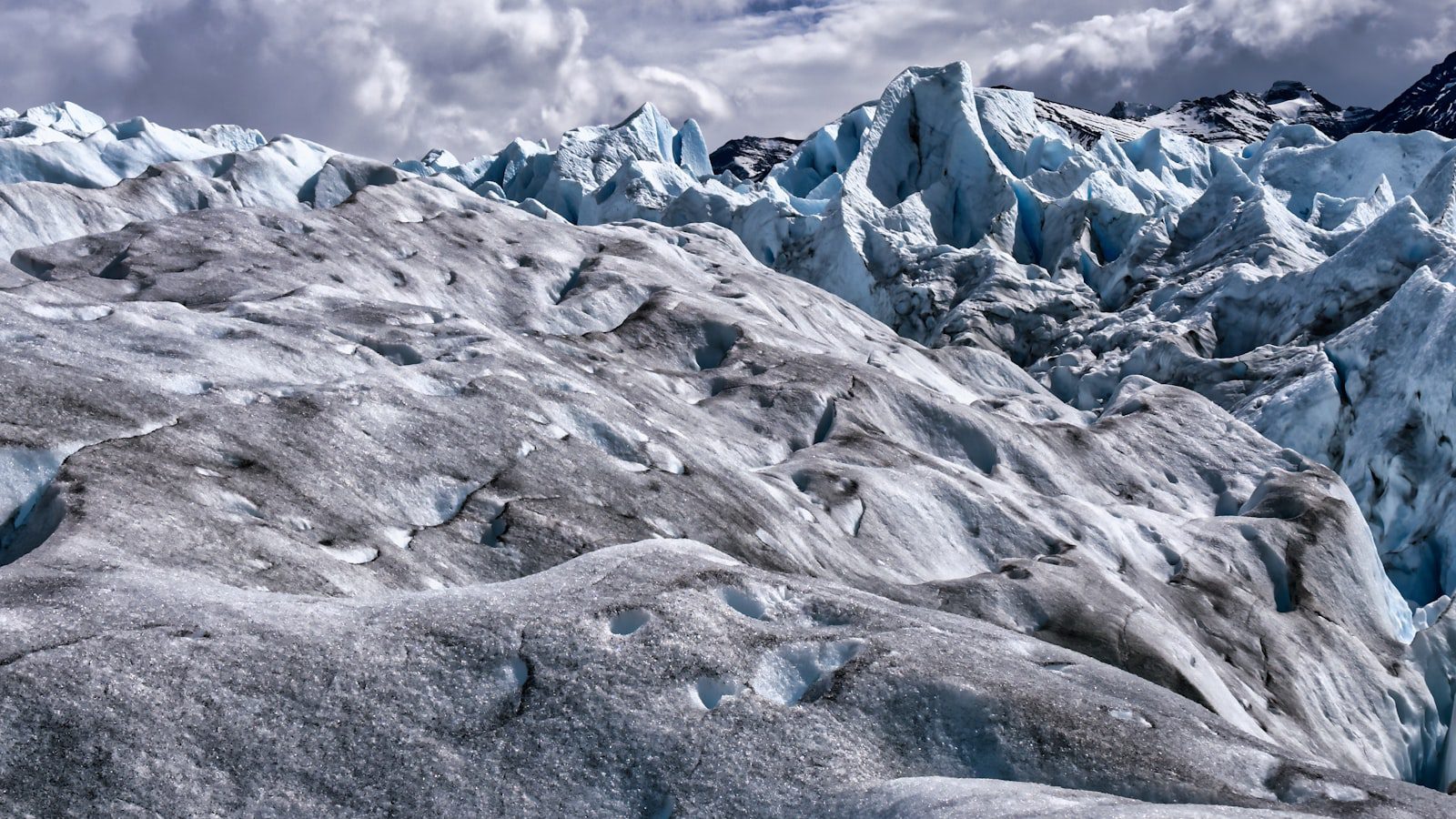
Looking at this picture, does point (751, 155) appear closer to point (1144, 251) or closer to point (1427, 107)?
point (1427, 107)

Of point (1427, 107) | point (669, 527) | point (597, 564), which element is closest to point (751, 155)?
point (1427, 107)

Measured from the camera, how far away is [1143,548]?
Answer: 535 inches

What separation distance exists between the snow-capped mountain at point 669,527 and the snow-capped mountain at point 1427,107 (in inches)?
3033

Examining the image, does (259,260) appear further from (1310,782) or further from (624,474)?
(1310,782)

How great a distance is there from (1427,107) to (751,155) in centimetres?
6141

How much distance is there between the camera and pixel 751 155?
4045 inches

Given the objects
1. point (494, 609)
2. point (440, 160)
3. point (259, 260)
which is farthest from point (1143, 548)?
point (440, 160)

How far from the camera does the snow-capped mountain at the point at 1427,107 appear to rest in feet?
308

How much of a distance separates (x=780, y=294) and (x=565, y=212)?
32.9 metres

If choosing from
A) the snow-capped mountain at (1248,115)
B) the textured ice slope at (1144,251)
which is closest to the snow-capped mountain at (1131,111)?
the snow-capped mountain at (1248,115)

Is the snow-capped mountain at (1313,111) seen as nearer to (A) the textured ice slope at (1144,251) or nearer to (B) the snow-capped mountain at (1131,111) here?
(B) the snow-capped mountain at (1131,111)

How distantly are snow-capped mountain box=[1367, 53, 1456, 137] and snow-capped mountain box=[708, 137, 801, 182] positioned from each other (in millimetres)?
52239

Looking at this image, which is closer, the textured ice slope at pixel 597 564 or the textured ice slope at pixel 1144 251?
the textured ice slope at pixel 597 564

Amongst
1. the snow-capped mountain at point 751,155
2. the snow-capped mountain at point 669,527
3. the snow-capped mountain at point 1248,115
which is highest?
the snow-capped mountain at point 669,527
